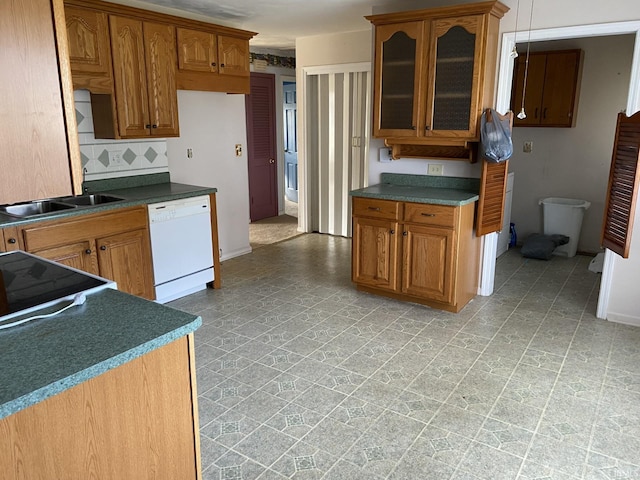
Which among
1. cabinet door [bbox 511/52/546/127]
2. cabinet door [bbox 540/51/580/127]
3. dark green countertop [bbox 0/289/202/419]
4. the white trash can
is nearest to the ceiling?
cabinet door [bbox 511/52/546/127]

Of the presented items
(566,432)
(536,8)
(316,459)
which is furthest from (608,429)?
(536,8)

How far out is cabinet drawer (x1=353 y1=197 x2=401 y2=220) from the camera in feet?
12.2

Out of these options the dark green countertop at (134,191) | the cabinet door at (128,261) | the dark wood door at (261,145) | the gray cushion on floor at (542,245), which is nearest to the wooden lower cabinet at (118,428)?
the dark green countertop at (134,191)

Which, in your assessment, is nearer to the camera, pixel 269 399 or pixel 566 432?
pixel 566 432

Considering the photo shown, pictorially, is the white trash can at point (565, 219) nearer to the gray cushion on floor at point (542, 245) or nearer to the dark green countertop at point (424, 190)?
the gray cushion on floor at point (542, 245)

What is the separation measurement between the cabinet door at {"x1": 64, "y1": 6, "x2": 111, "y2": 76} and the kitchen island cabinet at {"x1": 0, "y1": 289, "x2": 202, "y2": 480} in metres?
2.38

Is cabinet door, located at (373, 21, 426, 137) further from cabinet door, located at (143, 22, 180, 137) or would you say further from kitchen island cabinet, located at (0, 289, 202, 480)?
kitchen island cabinet, located at (0, 289, 202, 480)

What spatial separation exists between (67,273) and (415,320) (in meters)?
2.48

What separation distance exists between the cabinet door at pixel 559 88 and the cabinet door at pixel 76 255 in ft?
15.3

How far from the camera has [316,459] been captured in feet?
6.93

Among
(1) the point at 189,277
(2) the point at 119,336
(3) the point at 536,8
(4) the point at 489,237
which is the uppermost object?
(3) the point at 536,8

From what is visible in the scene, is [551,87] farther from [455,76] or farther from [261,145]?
[261,145]

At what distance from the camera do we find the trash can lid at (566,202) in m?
5.16

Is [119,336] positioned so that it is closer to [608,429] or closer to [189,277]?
[608,429]
